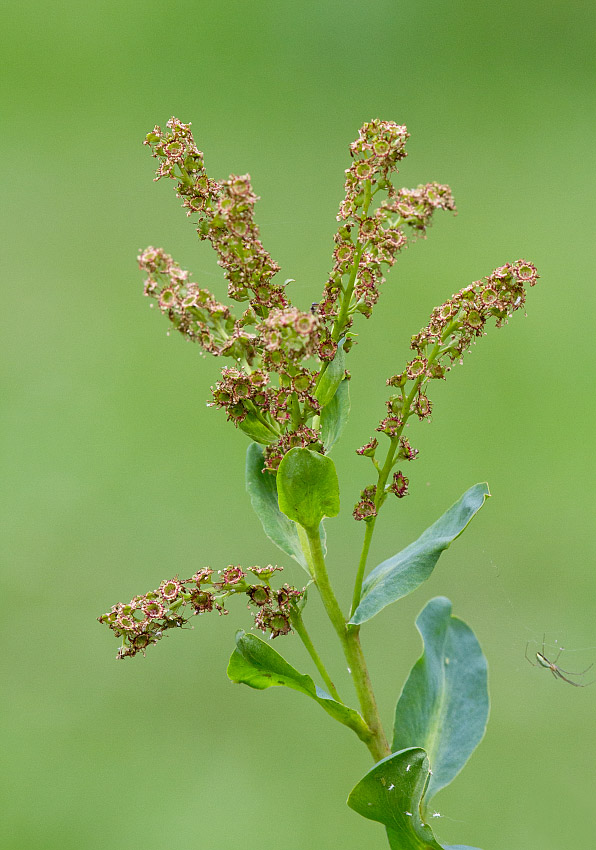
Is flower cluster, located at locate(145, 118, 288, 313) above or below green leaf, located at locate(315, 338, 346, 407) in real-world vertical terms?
above

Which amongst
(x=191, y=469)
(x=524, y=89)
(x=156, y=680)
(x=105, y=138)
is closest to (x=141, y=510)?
(x=191, y=469)

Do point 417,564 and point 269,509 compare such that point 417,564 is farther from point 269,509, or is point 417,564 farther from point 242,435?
point 242,435

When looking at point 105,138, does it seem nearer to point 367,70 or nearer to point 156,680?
point 367,70

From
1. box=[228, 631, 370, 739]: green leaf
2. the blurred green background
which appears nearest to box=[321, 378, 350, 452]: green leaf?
box=[228, 631, 370, 739]: green leaf

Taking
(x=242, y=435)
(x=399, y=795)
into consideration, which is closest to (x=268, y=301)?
(x=399, y=795)

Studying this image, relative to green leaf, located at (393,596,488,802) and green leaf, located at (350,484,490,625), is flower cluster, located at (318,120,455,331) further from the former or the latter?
green leaf, located at (393,596,488,802)

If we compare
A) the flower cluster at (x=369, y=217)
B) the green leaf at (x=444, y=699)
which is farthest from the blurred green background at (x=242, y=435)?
the flower cluster at (x=369, y=217)
